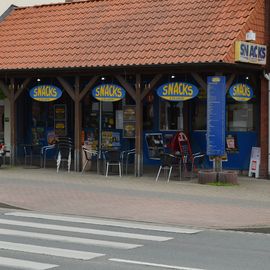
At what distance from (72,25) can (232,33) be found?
21.1 ft

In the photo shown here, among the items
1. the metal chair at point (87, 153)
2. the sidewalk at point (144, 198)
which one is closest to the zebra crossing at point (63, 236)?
the sidewalk at point (144, 198)

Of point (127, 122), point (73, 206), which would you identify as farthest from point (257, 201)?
point (127, 122)

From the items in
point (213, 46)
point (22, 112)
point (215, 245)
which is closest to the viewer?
point (215, 245)

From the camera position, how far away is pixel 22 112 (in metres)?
24.2

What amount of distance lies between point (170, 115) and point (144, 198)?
23.4 ft

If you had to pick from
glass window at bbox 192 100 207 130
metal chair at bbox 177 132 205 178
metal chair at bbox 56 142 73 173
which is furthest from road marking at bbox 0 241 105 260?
glass window at bbox 192 100 207 130

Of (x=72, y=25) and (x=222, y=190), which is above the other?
(x=72, y=25)

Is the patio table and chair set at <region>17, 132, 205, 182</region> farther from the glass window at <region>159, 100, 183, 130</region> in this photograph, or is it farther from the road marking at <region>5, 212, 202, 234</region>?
the road marking at <region>5, 212, 202, 234</region>

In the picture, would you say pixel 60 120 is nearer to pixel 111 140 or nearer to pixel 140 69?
pixel 111 140

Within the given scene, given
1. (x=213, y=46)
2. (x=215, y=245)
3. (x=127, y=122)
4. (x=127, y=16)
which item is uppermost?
(x=127, y=16)

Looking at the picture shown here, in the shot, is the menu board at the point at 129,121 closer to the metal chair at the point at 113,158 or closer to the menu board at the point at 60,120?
the metal chair at the point at 113,158

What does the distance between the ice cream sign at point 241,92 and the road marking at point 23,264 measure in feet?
34.3

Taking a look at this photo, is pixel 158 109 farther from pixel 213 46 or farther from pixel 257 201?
pixel 257 201

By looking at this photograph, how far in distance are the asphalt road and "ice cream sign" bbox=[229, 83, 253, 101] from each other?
22.6 feet
